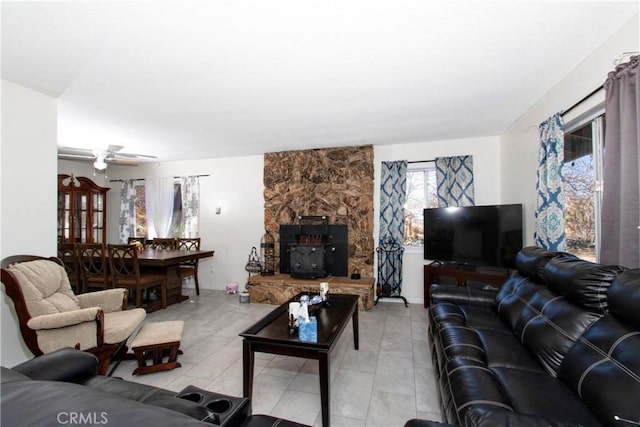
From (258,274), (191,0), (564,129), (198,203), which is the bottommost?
(258,274)

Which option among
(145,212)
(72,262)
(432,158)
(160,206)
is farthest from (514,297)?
(145,212)

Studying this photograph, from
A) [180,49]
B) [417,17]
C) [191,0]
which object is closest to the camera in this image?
[191,0]

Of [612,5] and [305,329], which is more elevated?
[612,5]

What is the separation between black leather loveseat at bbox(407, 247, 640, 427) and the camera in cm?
111

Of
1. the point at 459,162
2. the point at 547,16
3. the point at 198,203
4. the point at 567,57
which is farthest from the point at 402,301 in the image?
the point at 198,203

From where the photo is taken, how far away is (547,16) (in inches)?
64.7

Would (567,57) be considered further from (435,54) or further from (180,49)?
(180,49)

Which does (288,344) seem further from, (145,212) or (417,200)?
(145,212)

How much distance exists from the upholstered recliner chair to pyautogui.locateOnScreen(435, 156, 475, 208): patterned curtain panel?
4.16 m

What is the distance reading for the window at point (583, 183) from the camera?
2191 millimetres

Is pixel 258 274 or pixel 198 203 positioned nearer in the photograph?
pixel 258 274

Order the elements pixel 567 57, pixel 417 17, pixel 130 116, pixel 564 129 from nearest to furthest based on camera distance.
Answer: pixel 417 17 → pixel 567 57 → pixel 564 129 → pixel 130 116

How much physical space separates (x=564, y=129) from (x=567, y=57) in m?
0.66

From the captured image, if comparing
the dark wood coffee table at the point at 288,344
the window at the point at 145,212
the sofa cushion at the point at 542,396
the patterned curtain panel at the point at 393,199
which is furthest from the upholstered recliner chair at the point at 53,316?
the patterned curtain panel at the point at 393,199
